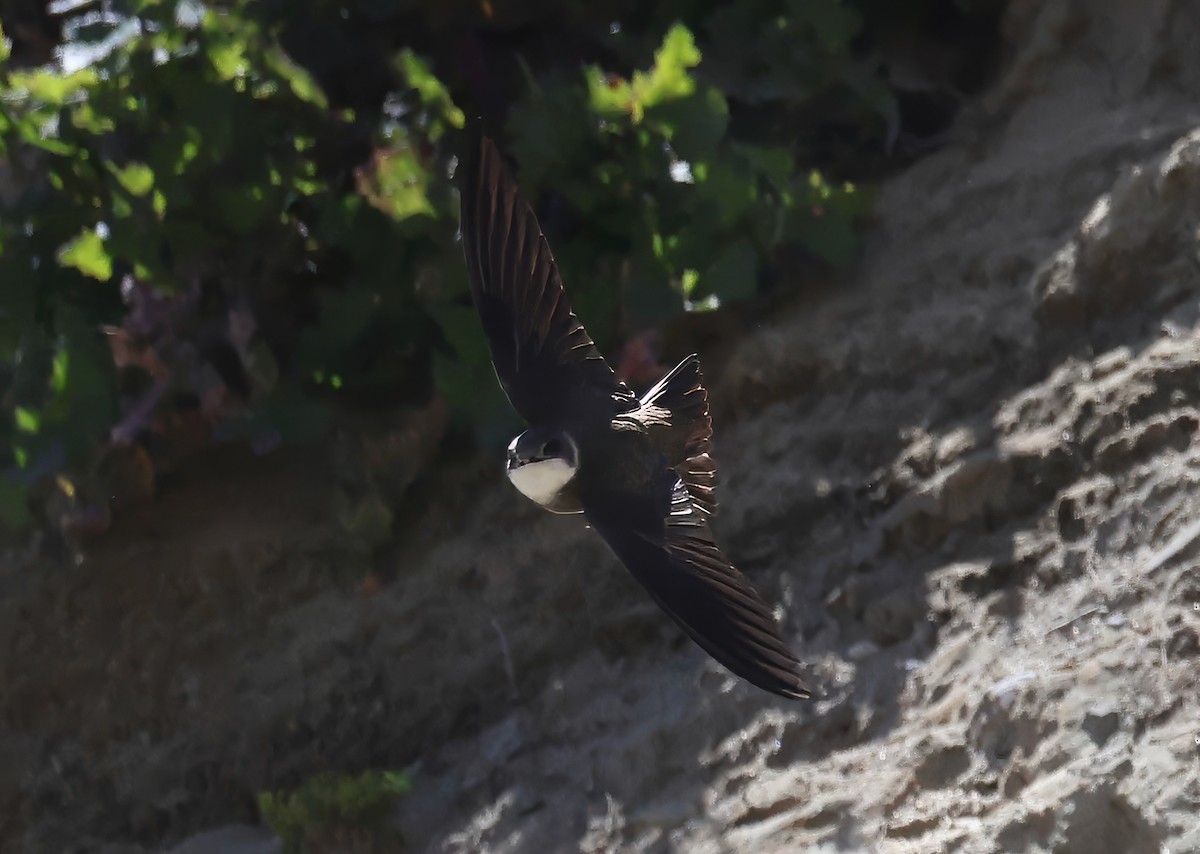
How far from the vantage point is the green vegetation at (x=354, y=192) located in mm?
3107

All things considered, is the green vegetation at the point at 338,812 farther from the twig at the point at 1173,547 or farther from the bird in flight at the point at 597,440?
the twig at the point at 1173,547

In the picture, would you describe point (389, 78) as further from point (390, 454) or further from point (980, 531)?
point (980, 531)

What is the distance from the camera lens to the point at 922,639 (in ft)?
8.60

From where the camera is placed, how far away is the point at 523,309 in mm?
2029

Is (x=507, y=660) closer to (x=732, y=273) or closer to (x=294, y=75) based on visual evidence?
(x=732, y=273)

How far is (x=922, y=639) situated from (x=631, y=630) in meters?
0.66

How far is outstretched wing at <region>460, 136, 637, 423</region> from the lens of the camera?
6.51 ft

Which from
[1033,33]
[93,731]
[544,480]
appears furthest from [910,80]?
[93,731]

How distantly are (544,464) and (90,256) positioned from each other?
70.2 inches

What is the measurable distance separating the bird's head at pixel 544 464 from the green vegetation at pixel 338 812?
4.25 feet

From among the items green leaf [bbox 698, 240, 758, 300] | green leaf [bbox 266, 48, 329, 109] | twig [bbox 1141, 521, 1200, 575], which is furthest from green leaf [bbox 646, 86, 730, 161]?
twig [bbox 1141, 521, 1200, 575]

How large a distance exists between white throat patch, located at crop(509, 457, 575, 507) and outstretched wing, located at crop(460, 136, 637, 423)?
0.42ft

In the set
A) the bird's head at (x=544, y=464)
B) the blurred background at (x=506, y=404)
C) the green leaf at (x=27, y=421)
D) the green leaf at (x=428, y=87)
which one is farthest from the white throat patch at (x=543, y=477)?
the green leaf at (x=27, y=421)

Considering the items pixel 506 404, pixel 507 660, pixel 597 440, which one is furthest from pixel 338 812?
pixel 597 440
